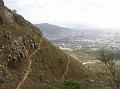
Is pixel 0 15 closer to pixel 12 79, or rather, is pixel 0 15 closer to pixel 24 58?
pixel 24 58

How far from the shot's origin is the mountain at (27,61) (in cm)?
10381

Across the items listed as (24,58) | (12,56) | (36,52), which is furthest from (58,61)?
(12,56)

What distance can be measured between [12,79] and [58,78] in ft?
81.6

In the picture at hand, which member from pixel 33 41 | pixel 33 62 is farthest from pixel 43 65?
pixel 33 41

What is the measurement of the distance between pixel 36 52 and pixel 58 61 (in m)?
10.2

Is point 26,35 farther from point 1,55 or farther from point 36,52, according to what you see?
point 1,55

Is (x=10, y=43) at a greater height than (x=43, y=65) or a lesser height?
greater

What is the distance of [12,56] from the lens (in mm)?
111312

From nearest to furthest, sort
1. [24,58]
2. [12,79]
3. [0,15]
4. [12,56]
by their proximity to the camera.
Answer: [12,79] → [12,56] → [24,58] → [0,15]

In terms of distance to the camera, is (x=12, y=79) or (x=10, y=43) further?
(x=10, y=43)

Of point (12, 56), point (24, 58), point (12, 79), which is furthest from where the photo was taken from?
point (24, 58)

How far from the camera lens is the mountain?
10381 centimetres

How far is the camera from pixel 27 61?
12019cm

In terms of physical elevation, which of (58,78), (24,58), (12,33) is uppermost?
(12,33)
